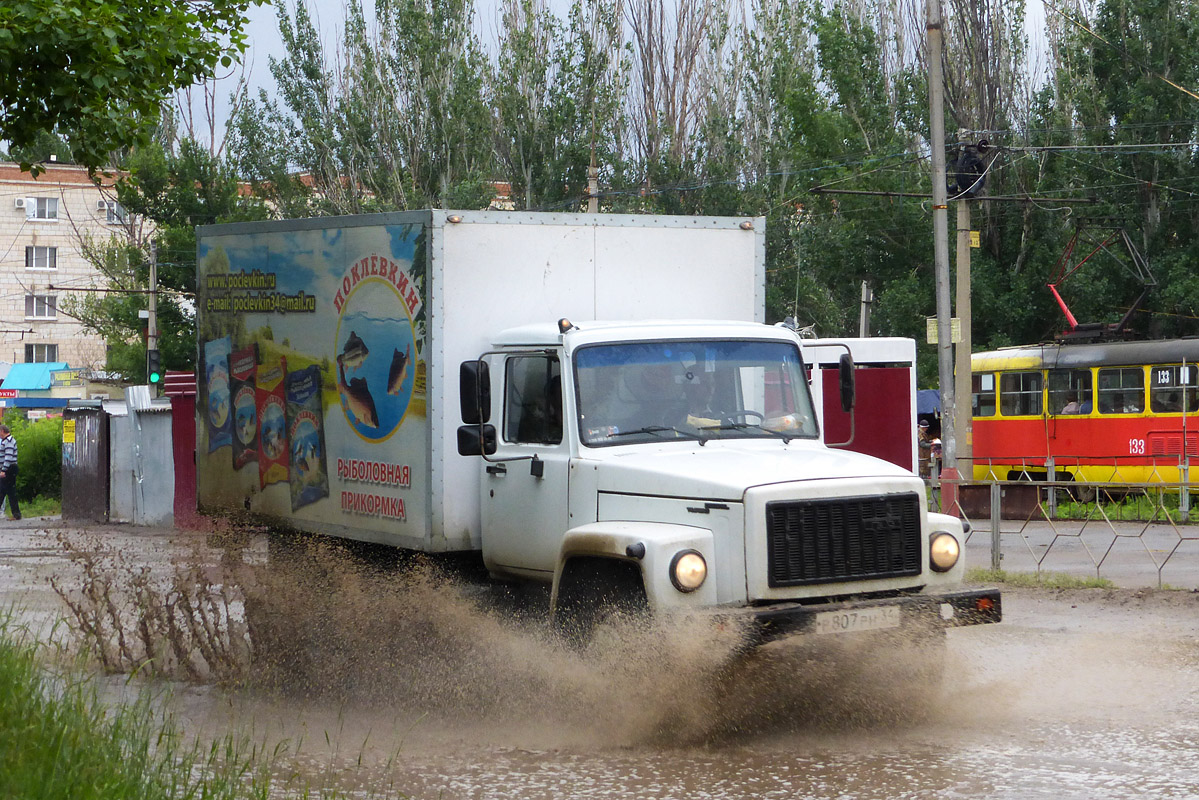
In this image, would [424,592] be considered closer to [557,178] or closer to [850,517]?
[850,517]

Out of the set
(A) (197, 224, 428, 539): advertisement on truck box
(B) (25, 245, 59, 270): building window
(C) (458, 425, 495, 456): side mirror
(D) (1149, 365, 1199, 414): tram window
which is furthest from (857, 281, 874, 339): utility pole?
(B) (25, 245, 59, 270): building window

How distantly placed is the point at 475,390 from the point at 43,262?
7805 cm

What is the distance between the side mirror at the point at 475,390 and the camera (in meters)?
8.42

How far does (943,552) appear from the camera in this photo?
7.83 m

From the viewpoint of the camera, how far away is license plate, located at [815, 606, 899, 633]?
23.3 ft

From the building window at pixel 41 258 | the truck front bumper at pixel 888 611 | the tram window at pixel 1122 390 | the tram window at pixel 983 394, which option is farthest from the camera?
the building window at pixel 41 258

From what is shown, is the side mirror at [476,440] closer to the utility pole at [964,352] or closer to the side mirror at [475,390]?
the side mirror at [475,390]

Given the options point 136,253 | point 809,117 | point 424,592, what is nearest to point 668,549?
point 424,592

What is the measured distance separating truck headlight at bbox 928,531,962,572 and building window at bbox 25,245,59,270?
260 feet

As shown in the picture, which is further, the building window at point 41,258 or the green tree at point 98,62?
the building window at point 41,258

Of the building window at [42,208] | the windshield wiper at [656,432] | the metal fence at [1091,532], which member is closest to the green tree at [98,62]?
the windshield wiper at [656,432]

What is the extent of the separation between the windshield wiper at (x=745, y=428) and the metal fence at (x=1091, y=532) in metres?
6.99

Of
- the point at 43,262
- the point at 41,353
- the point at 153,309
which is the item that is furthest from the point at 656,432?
the point at 41,353

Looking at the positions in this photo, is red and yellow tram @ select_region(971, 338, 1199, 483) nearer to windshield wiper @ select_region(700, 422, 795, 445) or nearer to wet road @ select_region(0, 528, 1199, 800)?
wet road @ select_region(0, 528, 1199, 800)
